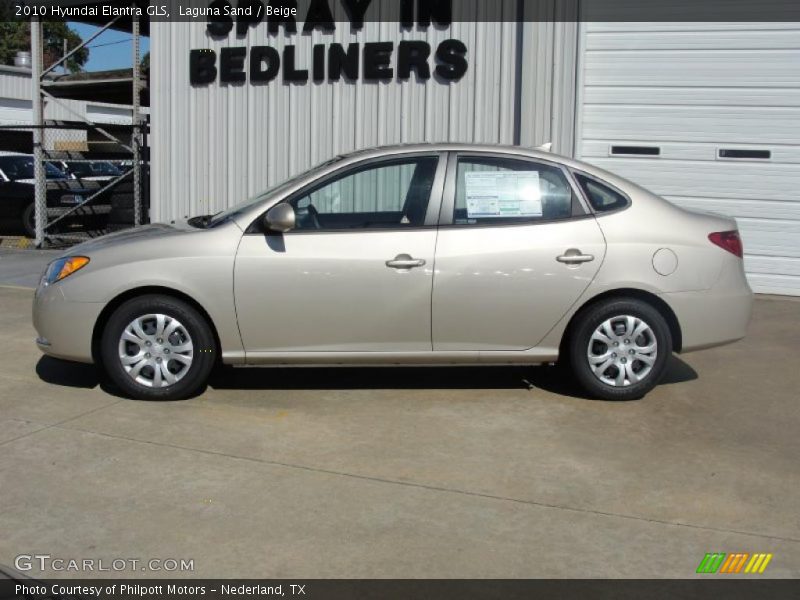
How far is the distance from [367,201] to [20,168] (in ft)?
40.5

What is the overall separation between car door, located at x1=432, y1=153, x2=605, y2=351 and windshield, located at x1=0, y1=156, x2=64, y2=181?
1241 cm

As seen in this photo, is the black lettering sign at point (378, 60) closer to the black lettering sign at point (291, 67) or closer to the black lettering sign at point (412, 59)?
the black lettering sign at point (412, 59)

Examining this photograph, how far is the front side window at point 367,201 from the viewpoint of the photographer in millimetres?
6164

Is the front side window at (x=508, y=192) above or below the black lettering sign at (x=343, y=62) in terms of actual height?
below

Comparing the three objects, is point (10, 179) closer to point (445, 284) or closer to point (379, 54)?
point (379, 54)

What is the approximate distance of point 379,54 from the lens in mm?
10711

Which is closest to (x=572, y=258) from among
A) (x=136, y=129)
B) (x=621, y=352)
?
(x=621, y=352)

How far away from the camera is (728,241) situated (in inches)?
247

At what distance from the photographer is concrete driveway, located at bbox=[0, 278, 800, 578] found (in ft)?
13.3

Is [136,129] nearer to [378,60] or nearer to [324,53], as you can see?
[324,53]

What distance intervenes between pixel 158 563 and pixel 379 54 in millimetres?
7832

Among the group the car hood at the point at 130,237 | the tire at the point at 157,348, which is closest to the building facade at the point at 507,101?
the car hood at the point at 130,237

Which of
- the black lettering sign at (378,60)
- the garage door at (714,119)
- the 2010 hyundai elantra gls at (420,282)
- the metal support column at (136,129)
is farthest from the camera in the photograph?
the metal support column at (136,129)

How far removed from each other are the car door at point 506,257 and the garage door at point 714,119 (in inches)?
162
